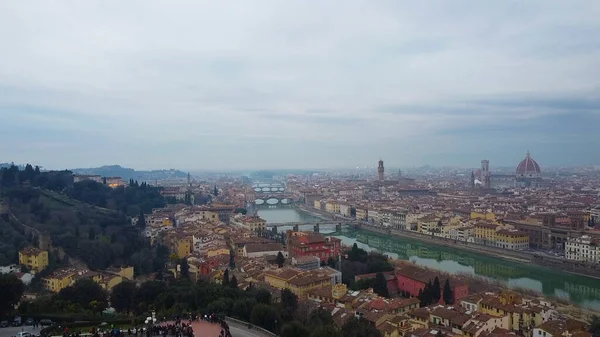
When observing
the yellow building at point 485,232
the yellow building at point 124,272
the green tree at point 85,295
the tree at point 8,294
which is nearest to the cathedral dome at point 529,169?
the yellow building at point 485,232

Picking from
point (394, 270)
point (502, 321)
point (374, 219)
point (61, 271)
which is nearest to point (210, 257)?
point (61, 271)

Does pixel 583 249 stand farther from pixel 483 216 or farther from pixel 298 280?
pixel 298 280

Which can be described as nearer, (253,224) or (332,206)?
(253,224)

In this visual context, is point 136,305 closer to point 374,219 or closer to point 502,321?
point 502,321

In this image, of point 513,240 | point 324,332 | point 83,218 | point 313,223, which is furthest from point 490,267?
point 83,218

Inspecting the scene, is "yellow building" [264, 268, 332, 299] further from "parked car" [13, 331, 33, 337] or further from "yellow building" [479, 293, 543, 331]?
"parked car" [13, 331, 33, 337]

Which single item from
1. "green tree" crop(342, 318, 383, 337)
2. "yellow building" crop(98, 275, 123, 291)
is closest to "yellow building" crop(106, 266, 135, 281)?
"yellow building" crop(98, 275, 123, 291)
